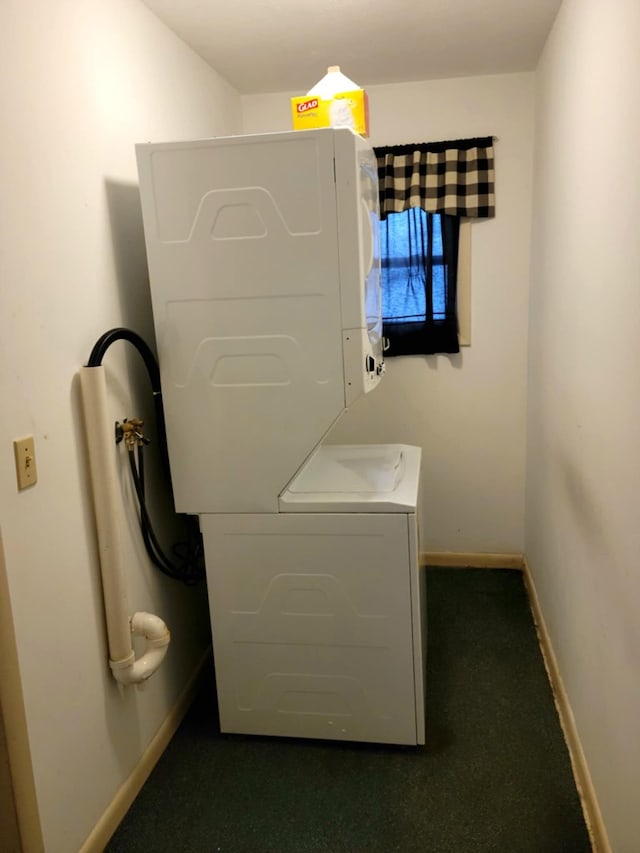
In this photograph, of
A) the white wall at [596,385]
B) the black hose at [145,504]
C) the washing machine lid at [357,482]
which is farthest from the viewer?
the washing machine lid at [357,482]

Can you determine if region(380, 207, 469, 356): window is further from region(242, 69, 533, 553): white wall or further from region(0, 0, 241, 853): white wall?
region(0, 0, 241, 853): white wall

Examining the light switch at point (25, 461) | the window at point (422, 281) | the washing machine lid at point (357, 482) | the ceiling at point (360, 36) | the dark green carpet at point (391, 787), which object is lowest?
the dark green carpet at point (391, 787)

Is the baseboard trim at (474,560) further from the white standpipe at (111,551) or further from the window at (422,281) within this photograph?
the white standpipe at (111,551)

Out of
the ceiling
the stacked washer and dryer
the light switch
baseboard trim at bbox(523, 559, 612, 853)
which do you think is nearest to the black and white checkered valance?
the ceiling

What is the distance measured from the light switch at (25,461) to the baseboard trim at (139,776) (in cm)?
100

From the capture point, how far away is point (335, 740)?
2.19 m

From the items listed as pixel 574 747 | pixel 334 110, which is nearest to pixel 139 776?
pixel 574 747

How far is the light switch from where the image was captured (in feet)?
4.85

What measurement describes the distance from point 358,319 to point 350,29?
1.28 metres

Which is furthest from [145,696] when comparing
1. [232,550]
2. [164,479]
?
[164,479]

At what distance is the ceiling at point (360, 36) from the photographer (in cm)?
224

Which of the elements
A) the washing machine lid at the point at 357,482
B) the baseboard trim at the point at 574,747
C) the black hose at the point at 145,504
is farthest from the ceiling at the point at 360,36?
the baseboard trim at the point at 574,747

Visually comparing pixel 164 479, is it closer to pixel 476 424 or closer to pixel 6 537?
pixel 6 537

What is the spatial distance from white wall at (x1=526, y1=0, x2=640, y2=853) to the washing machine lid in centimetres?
54
